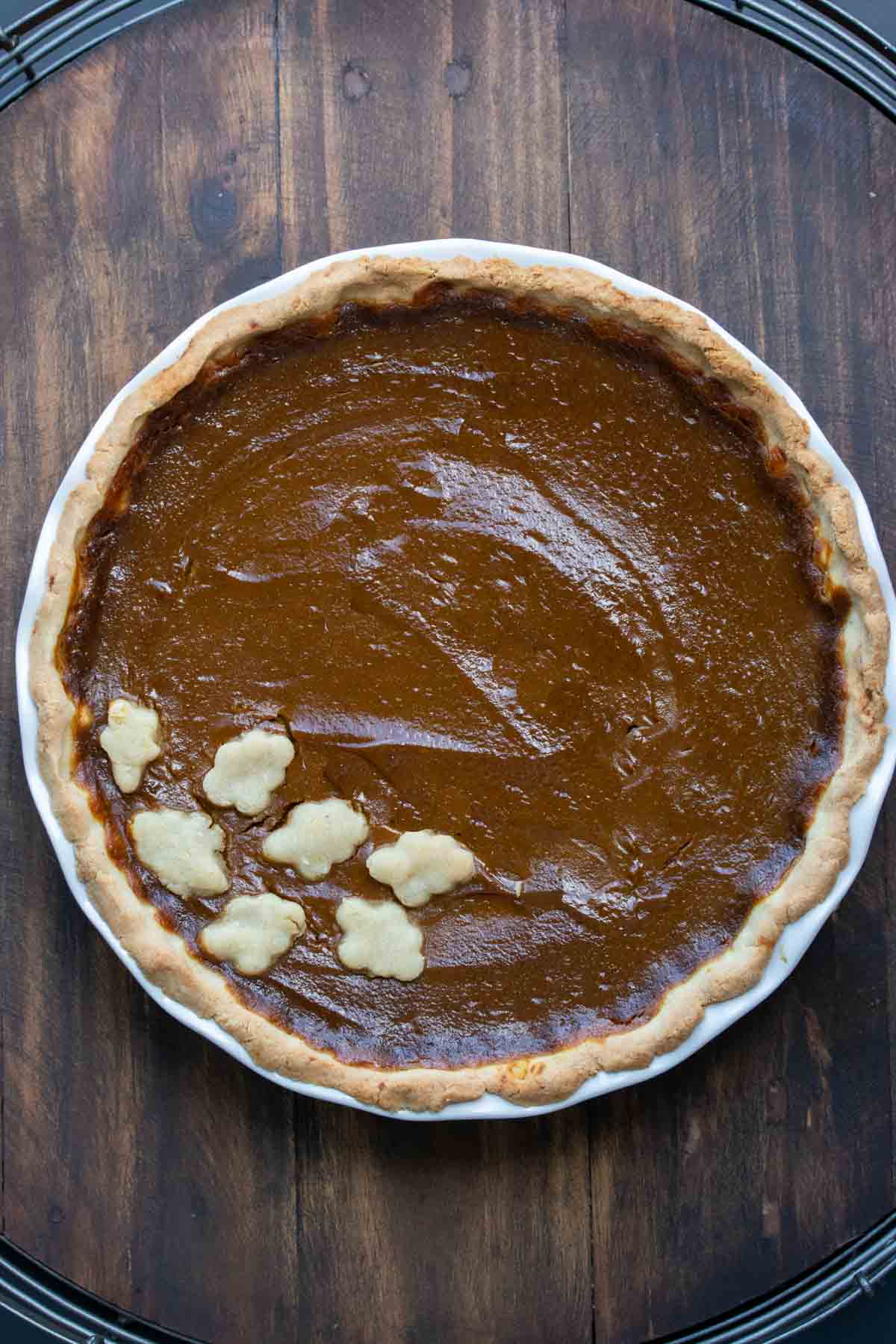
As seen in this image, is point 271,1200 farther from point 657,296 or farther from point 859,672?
point 657,296

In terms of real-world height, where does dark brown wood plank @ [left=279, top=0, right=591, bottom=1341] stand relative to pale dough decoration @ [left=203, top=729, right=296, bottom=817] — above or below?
above

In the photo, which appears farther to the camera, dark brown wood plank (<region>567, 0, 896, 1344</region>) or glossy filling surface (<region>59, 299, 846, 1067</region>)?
dark brown wood plank (<region>567, 0, 896, 1344</region>)

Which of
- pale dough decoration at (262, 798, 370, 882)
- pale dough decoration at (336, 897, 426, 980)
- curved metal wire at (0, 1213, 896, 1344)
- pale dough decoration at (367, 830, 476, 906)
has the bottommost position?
curved metal wire at (0, 1213, 896, 1344)

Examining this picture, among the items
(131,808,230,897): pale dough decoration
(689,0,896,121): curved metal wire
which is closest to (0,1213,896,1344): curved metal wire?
(131,808,230,897): pale dough decoration

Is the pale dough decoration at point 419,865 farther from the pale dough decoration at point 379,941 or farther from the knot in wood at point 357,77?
the knot in wood at point 357,77

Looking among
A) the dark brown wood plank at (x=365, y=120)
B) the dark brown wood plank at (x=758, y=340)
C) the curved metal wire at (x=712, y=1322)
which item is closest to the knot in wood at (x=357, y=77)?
the dark brown wood plank at (x=365, y=120)

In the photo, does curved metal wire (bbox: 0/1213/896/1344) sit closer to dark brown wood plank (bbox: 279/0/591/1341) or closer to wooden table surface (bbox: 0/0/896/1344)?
wooden table surface (bbox: 0/0/896/1344)

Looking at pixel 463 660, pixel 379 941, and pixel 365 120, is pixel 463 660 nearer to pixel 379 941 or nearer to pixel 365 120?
pixel 379 941

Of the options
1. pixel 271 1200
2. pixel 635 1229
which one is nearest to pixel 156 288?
pixel 271 1200
